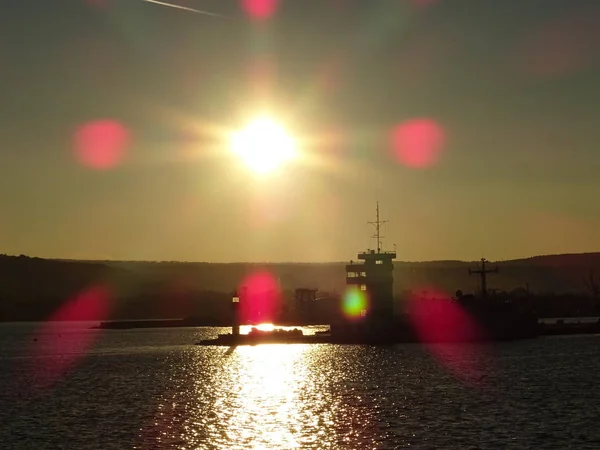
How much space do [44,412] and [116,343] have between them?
380ft

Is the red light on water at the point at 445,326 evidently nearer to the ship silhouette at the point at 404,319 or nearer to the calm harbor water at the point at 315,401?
the ship silhouette at the point at 404,319

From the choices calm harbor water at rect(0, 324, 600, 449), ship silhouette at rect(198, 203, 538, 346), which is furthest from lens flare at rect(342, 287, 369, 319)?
calm harbor water at rect(0, 324, 600, 449)

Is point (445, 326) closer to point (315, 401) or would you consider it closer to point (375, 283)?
point (375, 283)

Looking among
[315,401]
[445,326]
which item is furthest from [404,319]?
[315,401]

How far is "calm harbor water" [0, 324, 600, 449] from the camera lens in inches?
2015

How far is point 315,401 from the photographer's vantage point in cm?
6975

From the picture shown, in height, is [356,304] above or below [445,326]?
above

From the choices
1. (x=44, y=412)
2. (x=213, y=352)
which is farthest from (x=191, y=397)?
(x=213, y=352)

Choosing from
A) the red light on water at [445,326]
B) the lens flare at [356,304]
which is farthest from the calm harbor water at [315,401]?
the lens flare at [356,304]

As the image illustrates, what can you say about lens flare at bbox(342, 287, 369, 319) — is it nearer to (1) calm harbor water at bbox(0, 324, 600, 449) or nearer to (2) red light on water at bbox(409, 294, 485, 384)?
(2) red light on water at bbox(409, 294, 485, 384)

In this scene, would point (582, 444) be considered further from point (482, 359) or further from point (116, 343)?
point (116, 343)

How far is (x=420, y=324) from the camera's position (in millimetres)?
147125

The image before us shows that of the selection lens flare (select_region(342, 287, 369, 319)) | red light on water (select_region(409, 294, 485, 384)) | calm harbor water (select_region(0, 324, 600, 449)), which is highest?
lens flare (select_region(342, 287, 369, 319))

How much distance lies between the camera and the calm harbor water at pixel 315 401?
51.2 metres
